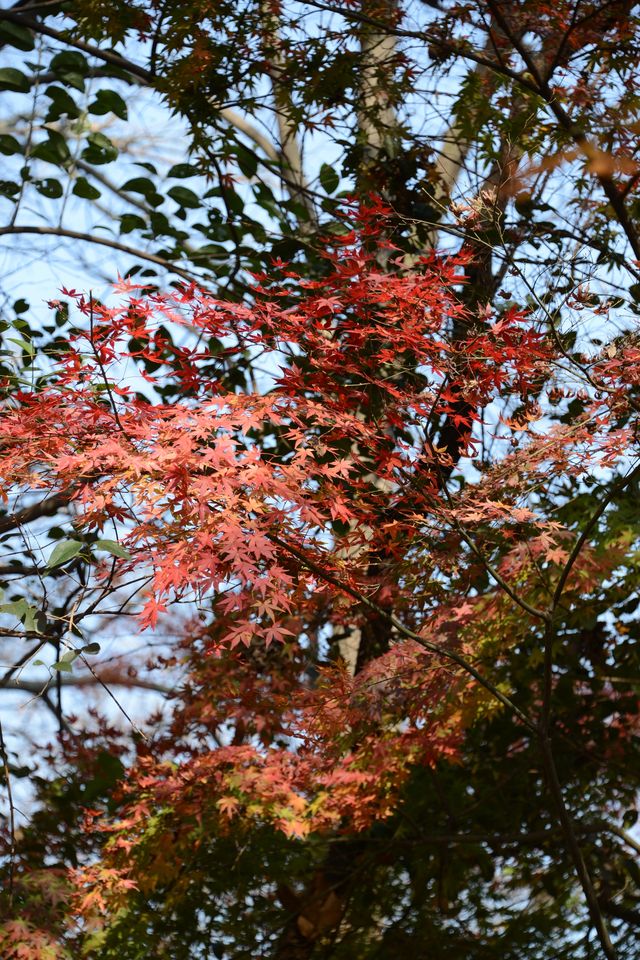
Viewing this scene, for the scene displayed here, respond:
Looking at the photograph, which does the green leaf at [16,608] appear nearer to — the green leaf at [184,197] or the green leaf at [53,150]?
the green leaf at [53,150]

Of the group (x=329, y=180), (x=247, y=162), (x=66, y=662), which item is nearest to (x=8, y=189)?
(x=247, y=162)

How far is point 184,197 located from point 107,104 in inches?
19.7

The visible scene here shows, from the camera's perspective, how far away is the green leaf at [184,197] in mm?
4391

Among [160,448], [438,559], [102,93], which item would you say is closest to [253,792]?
[438,559]

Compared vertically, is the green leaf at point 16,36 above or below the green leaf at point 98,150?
above

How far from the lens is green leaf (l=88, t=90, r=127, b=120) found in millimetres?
4078

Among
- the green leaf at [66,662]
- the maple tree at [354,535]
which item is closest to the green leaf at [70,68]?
the maple tree at [354,535]

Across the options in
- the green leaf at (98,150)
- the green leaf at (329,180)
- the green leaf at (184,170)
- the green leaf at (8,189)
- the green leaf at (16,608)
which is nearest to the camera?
the green leaf at (16,608)

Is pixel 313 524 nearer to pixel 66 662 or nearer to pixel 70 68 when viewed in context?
pixel 66 662

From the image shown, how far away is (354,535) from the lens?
260cm

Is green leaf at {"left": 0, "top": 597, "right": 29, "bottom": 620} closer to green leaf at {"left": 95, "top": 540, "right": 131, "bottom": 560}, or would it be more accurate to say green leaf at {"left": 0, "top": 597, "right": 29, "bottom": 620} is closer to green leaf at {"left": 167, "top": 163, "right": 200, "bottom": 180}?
green leaf at {"left": 95, "top": 540, "right": 131, "bottom": 560}

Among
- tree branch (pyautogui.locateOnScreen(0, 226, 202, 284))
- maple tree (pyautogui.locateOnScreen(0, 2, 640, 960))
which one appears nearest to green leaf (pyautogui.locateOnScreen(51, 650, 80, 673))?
maple tree (pyautogui.locateOnScreen(0, 2, 640, 960))

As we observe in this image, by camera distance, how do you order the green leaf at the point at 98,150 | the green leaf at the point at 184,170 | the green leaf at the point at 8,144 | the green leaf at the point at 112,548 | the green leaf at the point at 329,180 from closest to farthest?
the green leaf at the point at 112,548, the green leaf at the point at 8,144, the green leaf at the point at 98,150, the green leaf at the point at 184,170, the green leaf at the point at 329,180

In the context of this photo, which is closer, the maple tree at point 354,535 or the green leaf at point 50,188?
the maple tree at point 354,535
